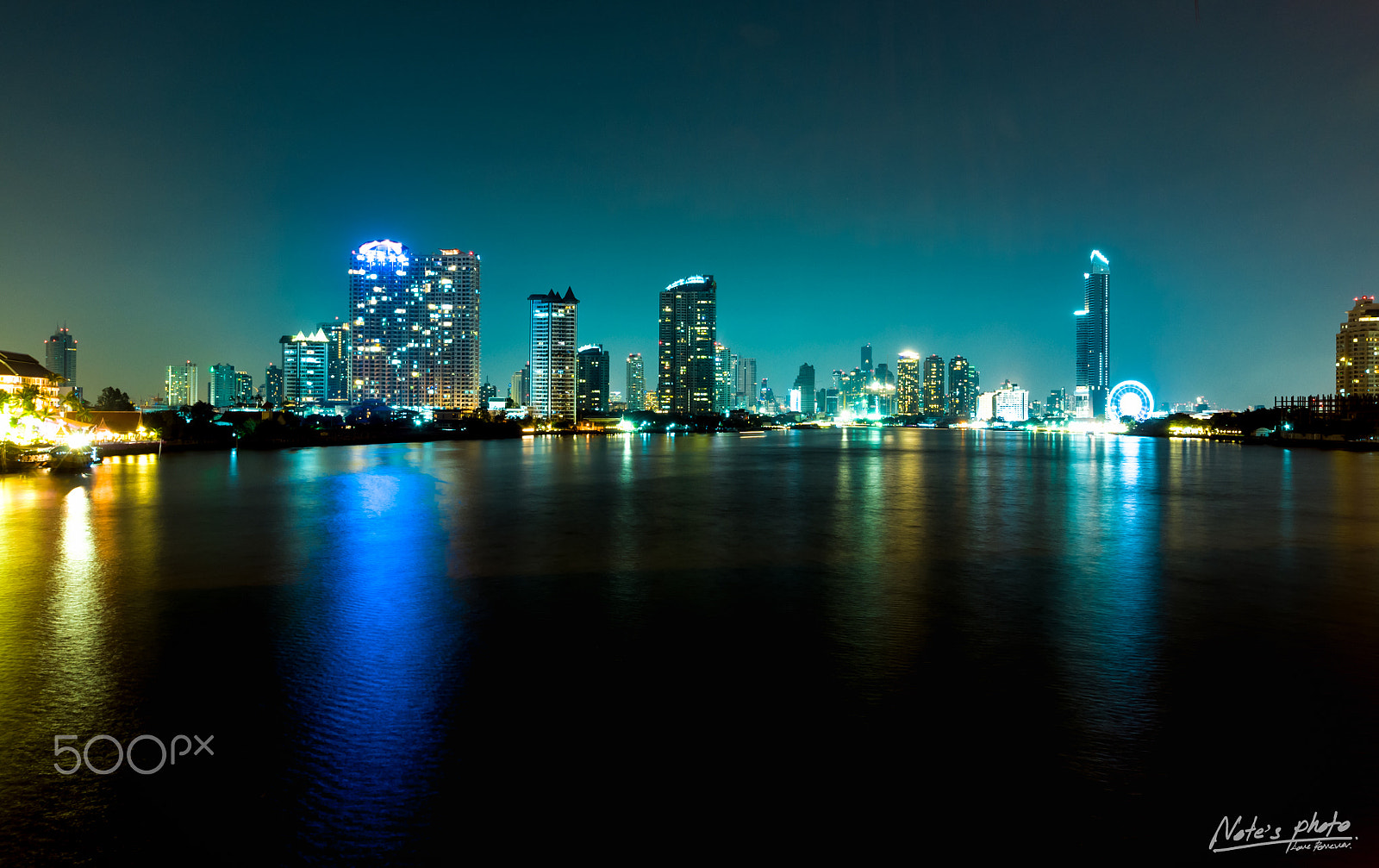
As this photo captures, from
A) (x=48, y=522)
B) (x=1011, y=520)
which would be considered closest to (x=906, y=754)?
(x=1011, y=520)

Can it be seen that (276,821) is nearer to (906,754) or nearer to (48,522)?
(906,754)

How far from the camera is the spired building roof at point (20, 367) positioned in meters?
81.3

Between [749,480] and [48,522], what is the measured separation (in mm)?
29501

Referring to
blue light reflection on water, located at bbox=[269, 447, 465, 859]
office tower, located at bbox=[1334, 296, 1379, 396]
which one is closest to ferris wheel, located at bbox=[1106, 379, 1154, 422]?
office tower, located at bbox=[1334, 296, 1379, 396]

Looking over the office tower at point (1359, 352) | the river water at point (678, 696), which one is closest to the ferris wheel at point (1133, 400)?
the office tower at point (1359, 352)

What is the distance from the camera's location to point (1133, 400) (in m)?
161

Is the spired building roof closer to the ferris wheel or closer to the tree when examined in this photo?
the tree

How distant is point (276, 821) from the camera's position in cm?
511

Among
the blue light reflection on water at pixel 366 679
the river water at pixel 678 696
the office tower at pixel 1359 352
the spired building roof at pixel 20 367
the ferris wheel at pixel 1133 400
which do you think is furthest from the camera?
the ferris wheel at pixel 1133 400

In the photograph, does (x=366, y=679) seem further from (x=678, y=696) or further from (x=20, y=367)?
(x=20, y=367)

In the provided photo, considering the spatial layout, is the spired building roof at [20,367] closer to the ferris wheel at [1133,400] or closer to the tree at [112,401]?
the tree at [112,401]

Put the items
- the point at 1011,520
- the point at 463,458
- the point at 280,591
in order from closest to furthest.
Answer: the point at 280,591 → the point at 1011,520 → the point at 463,458

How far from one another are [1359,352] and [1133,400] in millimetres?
42558

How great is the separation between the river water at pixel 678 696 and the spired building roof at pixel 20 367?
281 ft
